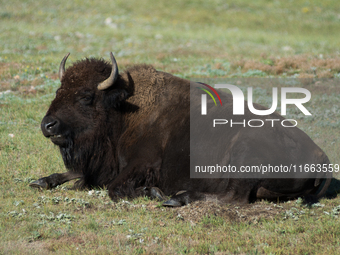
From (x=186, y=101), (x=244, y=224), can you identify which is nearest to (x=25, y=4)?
(x=186, y=101)

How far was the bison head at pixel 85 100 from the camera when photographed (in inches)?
252

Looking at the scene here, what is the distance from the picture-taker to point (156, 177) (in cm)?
632

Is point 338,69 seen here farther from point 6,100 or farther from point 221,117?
point 6,100

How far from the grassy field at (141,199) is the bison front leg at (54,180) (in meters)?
0.15

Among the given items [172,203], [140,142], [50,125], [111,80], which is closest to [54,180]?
[50,125]

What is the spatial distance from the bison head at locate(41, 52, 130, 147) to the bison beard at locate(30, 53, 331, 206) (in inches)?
0.6

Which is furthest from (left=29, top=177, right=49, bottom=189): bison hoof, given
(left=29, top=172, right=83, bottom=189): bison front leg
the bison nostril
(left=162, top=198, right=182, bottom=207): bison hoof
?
(left=162, top=198, right=182, bottom=207): bison hoof

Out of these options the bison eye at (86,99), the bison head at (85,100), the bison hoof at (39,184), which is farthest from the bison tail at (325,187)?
the bison hoof at (39,184)

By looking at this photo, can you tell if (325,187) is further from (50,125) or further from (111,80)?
(50,125)

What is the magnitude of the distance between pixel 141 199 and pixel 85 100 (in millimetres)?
1842

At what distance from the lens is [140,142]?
21.4ft

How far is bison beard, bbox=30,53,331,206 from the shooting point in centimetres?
587

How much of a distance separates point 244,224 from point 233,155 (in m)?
1.05

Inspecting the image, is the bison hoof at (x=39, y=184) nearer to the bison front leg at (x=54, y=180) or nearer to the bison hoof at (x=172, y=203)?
the bison front leg at (x=54, y=180)
